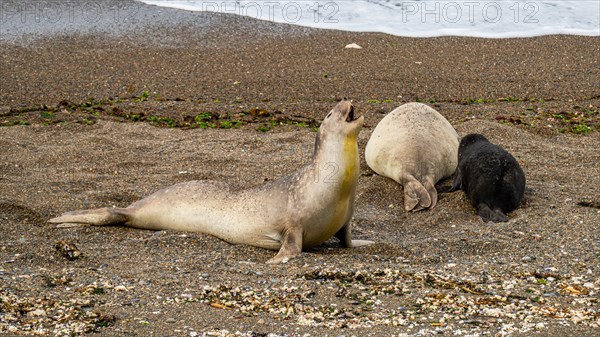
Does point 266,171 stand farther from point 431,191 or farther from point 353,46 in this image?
point 353,46

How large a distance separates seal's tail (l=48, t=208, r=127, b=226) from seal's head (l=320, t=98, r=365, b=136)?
1565mm

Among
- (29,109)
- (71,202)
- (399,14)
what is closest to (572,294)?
(71,202)

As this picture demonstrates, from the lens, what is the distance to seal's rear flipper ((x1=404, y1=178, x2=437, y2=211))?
22.1 ft

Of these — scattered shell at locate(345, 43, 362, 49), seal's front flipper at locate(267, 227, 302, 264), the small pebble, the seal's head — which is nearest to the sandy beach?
the small pebble

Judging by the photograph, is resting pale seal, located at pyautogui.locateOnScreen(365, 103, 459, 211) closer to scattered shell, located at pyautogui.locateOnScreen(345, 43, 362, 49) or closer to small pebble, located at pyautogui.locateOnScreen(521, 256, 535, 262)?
small pebble, located at pyautogui.locateOnScreen(521, 256, 535, 262)

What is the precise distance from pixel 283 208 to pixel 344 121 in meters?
0.67

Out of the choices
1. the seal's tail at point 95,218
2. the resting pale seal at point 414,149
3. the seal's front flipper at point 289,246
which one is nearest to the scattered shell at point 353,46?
the resting pale seal at point 414,149

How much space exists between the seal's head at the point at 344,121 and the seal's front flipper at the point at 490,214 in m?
1.41

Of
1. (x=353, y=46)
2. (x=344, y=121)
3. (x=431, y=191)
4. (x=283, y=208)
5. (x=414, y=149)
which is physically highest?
(x=344, y=121)

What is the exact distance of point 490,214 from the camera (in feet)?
20.8

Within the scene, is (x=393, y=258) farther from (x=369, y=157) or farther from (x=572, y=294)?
(x=369, y=157)

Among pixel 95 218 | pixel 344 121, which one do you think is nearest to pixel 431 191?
pixel 344 121

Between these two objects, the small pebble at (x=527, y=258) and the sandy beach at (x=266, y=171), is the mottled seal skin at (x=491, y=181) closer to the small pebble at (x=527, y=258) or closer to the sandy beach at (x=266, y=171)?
the sandy beach at (x=266, y=171)

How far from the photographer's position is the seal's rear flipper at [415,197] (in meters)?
6.75
